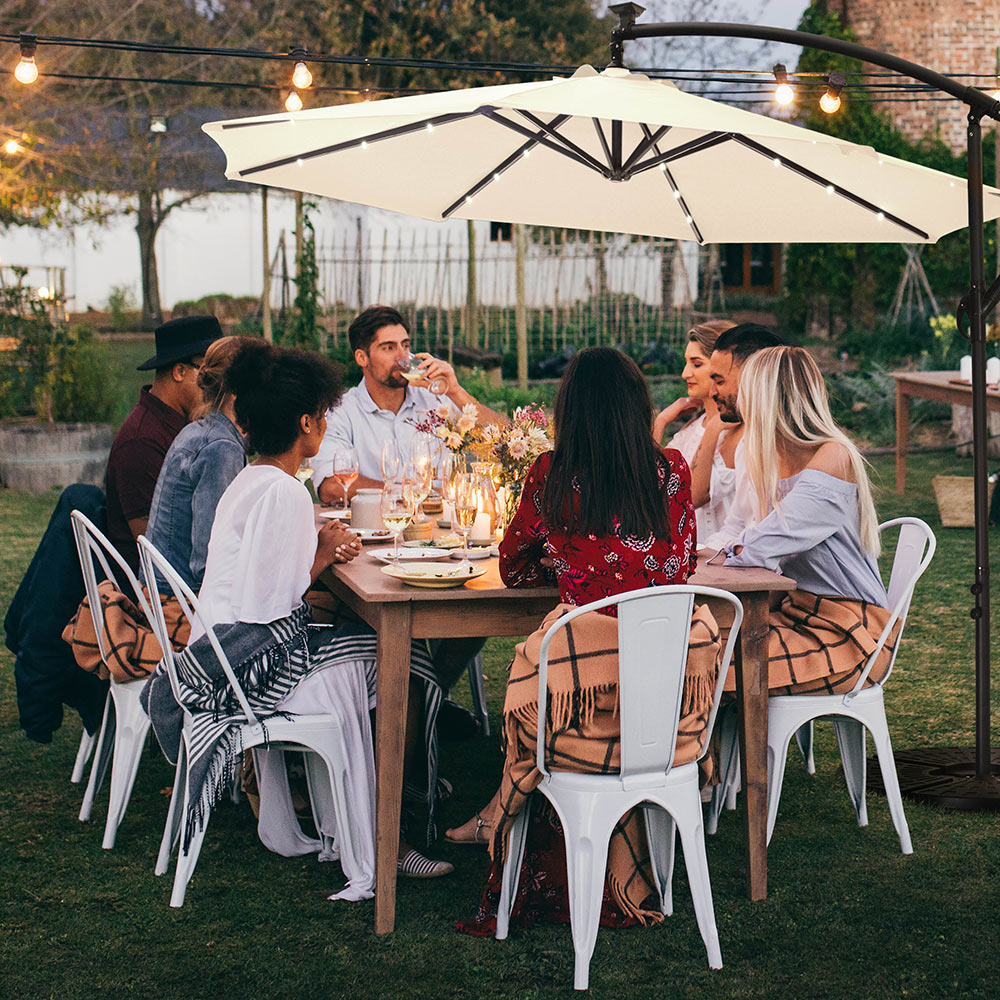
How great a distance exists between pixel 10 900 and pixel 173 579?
3.14ft

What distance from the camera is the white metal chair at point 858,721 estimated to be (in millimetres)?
3412

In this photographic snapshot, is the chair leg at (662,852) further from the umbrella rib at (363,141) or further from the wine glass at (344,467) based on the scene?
the umbrella rib at (363,141)

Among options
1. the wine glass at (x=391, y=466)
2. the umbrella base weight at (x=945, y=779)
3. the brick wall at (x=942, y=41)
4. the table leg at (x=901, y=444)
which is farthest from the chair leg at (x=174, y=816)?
the brick wall at (x=942, y=41)

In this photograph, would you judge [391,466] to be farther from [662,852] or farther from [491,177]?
[491,177]

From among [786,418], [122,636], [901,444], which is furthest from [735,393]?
[901,444]

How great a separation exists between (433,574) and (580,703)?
50 cm

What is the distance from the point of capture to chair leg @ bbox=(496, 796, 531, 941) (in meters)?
3.04

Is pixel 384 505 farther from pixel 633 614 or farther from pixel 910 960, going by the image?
pixel 910 960

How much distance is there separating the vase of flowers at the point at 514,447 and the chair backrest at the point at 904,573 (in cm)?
100

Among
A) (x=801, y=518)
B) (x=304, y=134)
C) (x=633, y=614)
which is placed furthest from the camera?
(x=304, y=134)

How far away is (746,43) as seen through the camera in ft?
74.5

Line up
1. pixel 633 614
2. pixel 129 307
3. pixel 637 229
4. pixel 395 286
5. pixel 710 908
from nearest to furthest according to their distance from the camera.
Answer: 1. pixel 633 614
2. pixel 710 908
3. pixel 637 229
4. pixel 395 286
5. pixel 129 307

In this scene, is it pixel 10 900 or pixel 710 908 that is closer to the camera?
pixel 710 908

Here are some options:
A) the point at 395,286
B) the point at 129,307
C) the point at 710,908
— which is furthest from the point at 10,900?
the point at 129,307
